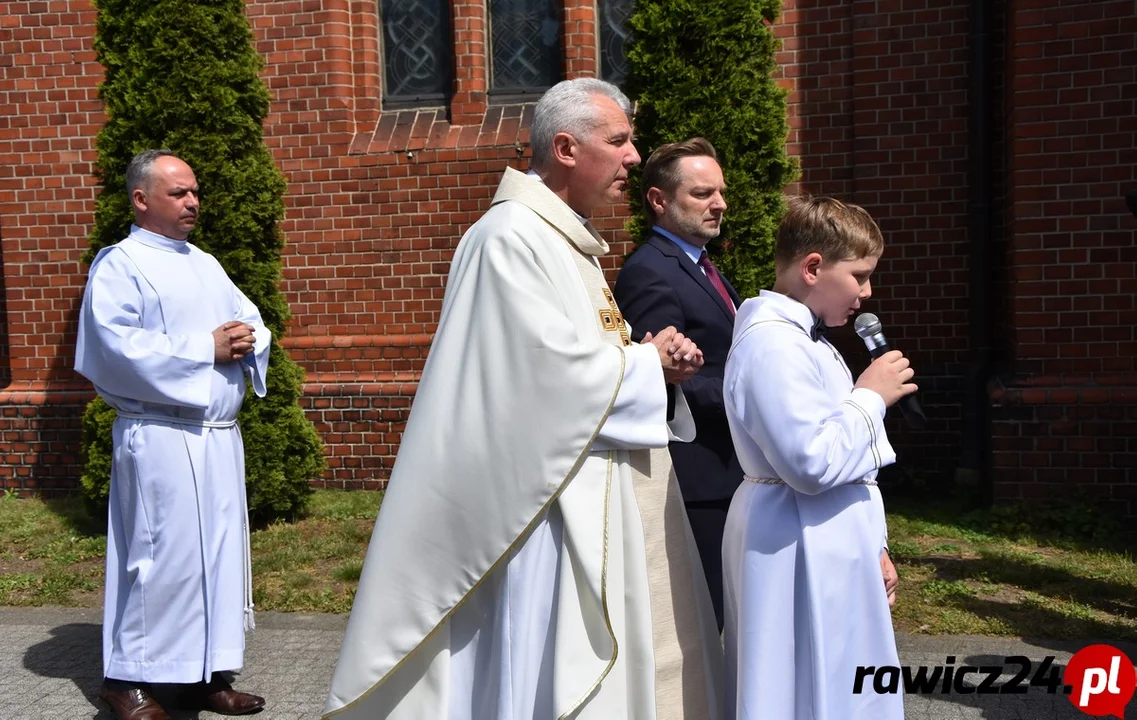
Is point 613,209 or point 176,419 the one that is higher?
point 613,209

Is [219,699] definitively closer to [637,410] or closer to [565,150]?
[637,410]

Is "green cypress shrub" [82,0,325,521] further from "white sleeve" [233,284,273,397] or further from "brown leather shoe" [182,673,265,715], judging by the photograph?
"brown leather shoe" [182,673,265,715]

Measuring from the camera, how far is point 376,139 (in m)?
8.95

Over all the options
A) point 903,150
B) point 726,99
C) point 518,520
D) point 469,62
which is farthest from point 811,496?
point 469,62

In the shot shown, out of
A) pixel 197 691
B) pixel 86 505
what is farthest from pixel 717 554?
pixel 86 505

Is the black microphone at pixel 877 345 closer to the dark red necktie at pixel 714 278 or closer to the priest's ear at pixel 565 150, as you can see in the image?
the priest's ear at pixel 565 150

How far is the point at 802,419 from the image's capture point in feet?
8.82

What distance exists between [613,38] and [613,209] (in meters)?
1.35

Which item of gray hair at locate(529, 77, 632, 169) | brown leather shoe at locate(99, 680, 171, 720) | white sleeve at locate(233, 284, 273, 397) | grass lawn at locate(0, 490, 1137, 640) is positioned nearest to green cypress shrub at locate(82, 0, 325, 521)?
grass lawn at locate(0, 490, 1137, 640)

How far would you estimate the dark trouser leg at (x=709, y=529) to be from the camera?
12.3ft

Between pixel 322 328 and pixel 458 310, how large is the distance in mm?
6399

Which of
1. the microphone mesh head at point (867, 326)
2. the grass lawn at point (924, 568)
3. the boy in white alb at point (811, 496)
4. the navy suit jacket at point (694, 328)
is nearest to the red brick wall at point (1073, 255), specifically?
the grass lawn at point (924, 568)

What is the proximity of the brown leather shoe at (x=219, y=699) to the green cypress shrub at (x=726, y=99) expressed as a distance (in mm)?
3742

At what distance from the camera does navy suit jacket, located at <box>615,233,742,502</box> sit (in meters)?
3.73
